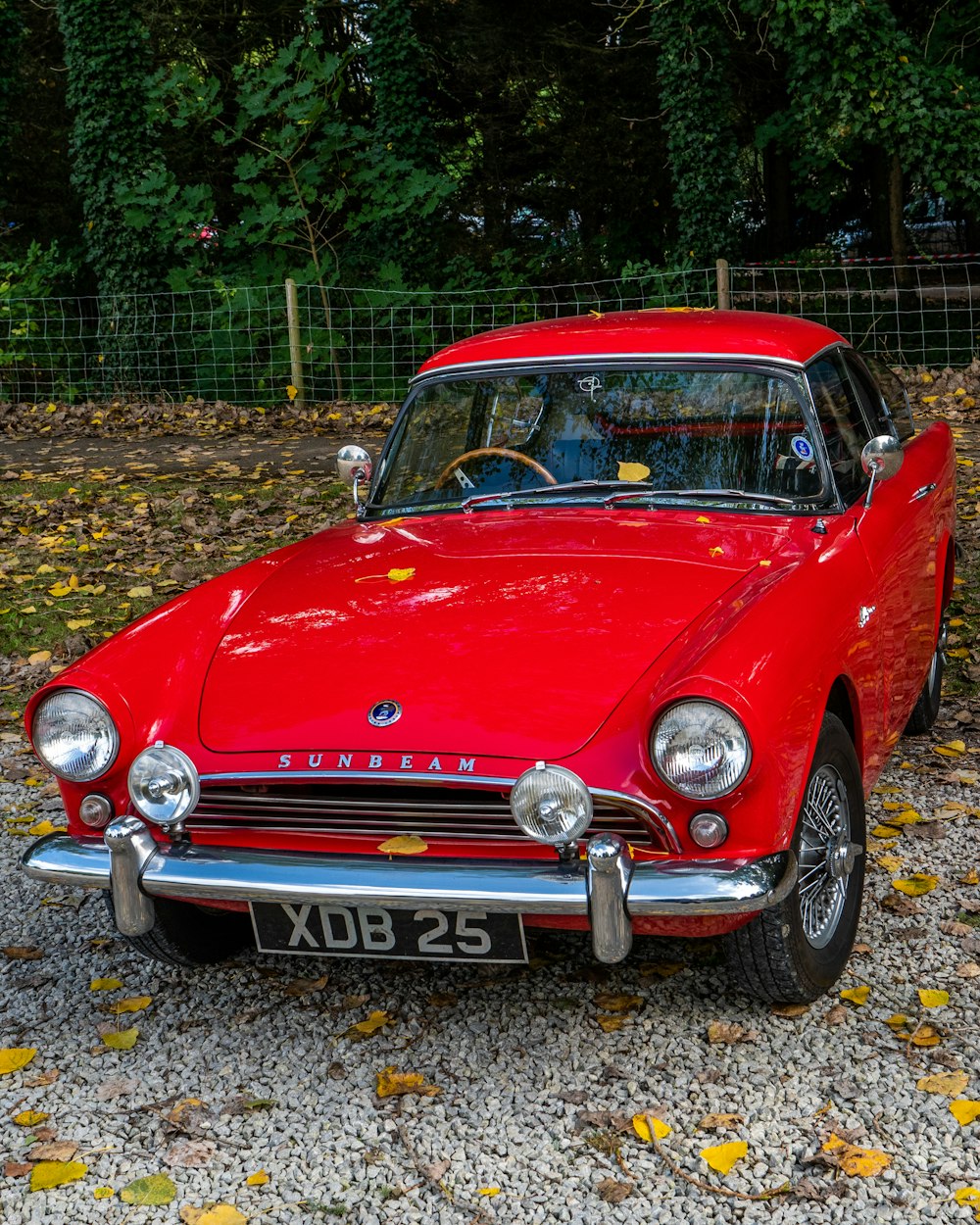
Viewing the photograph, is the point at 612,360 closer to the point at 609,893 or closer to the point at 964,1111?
the point at 609,893

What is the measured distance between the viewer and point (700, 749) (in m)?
2.77

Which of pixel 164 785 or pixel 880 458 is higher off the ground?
pixel 880 458

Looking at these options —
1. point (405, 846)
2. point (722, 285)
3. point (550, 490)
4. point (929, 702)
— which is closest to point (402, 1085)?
point (405, 846)

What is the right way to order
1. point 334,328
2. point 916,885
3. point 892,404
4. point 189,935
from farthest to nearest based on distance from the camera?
point 334,328
point 892,404
point 916,885
point 189,935

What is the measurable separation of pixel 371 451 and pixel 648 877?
798cm

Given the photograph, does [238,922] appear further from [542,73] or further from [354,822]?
[542,73]

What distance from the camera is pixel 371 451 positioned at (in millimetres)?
10438

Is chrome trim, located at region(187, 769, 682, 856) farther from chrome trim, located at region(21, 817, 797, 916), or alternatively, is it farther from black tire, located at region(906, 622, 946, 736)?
black tire, located at region(906, 622, 946, 736)

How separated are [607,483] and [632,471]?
0.08m

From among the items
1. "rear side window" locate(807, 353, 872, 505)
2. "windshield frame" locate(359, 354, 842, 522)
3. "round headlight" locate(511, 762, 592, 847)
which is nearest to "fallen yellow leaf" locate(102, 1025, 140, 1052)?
"round headlight" locate(511, 762, 592, 847)

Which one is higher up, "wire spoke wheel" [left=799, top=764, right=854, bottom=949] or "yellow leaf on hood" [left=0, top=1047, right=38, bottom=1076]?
"wire spoke wheel" [left=799, top=764, right=854, bottom=949]

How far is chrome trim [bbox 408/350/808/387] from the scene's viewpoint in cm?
405

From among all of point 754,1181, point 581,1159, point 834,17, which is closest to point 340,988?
point 581,1159

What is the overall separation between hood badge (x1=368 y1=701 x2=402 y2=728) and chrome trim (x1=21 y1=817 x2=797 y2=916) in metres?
0.29
